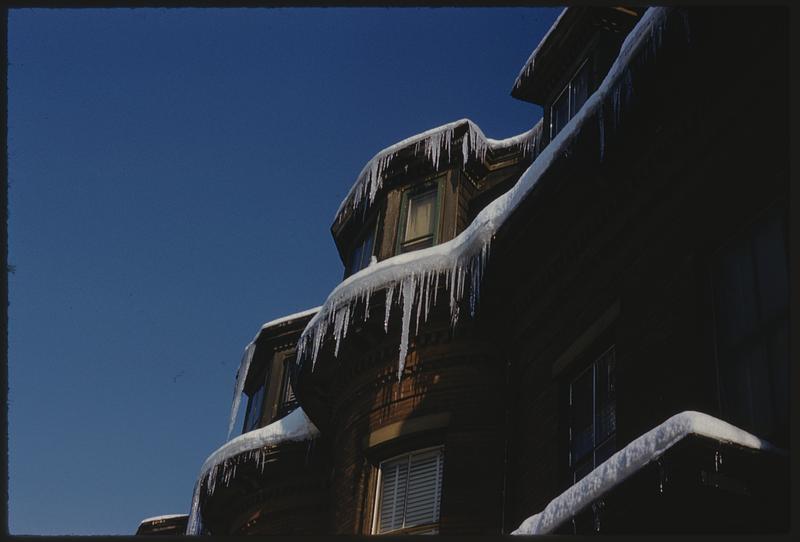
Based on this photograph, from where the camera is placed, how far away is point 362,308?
13516mm

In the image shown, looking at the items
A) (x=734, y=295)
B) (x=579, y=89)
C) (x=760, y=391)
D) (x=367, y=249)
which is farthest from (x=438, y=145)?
(x=760, y=391)

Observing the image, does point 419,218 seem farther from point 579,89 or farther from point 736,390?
point 736,390

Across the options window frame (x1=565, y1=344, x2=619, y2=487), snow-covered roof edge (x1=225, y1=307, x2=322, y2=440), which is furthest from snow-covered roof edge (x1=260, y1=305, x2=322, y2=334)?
window frame (x1=565, y1=344, x2=619, y2=487)

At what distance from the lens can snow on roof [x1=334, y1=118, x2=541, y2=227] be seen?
51.2 feet

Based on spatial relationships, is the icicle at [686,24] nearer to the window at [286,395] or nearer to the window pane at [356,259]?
the window pane at [356,259]

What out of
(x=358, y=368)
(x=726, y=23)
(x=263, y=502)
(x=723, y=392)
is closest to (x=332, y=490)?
(x=358, y=368)

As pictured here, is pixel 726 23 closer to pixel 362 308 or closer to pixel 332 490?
pixel 362 308

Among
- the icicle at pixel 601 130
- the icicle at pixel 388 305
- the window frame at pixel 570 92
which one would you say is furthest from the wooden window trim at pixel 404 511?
the window frame at pixel 570 92

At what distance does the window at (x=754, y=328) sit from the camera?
7.85m

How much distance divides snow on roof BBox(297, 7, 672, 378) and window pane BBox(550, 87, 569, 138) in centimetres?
146

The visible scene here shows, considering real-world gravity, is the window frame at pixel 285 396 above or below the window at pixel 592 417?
above

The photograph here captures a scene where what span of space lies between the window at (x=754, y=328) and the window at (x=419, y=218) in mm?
6532

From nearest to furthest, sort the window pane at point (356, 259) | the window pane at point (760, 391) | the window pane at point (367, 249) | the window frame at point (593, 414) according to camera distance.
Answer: the window pane at point (760, 391)
the window frame at point (593, 414)
the window pane at point (367, 249)
the window pane at point (356, 259)

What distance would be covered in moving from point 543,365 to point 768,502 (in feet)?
15.1
